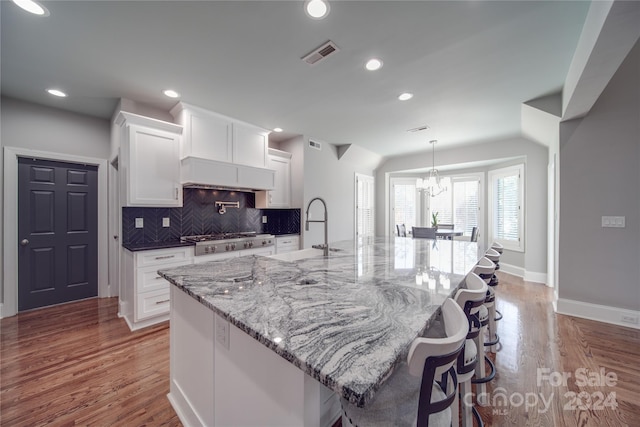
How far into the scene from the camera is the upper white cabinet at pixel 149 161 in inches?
109

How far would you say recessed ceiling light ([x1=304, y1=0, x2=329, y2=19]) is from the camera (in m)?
1.62

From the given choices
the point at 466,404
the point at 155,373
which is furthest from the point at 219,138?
the point at 466,404

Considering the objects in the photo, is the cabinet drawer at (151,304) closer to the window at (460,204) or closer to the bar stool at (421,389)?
the bar stool at (421,389)

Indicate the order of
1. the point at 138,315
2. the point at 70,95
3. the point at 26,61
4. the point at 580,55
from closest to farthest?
the point at 580,55
the point at 26,61
the point at 138,315
the point at 70,95

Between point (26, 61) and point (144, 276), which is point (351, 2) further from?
point (144, 276)

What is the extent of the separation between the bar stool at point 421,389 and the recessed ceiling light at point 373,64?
2.19m

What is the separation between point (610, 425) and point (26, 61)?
5.26 m

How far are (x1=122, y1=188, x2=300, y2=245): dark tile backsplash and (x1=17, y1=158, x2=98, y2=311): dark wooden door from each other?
1052 millimetres

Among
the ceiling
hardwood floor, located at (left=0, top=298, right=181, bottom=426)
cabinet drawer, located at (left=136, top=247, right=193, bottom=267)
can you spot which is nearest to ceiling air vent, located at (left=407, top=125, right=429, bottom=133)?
the ceiling

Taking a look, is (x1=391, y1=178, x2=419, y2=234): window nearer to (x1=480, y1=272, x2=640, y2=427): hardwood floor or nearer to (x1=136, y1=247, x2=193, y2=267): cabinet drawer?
(x1=480, y1=272, x2=640, y2=427): hardwood floor

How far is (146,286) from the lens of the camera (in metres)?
2.70

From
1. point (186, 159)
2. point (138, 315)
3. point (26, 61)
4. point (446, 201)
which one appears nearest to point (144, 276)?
point (138, 315)

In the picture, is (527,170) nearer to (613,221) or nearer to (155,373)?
(613,221)

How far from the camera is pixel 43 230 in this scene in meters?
3.19
